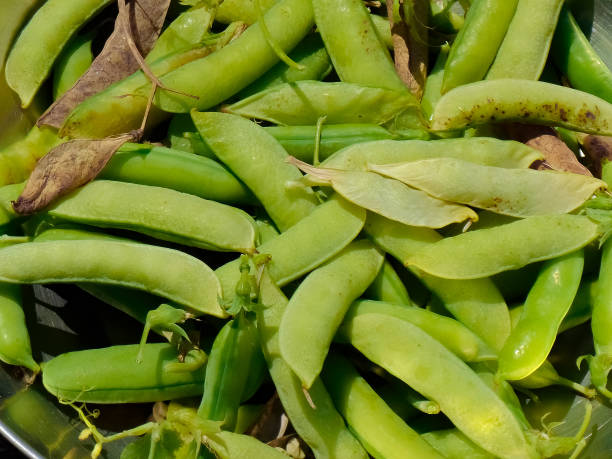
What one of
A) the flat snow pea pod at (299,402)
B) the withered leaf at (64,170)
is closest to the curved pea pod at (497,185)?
the flat snow pea pod at (299,402)

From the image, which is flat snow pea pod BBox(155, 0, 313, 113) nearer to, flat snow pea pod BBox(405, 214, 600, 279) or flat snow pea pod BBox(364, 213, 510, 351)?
flat snow pea pod BBox(364, 213, 510, 351)

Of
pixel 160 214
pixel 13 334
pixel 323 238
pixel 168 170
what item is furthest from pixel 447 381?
pixel 13 334

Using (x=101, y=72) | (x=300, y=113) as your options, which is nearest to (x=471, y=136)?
(x=300, y=113)

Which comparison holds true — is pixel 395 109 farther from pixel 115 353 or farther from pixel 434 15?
pixel 115 353

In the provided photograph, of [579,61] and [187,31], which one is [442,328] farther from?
[187,31]

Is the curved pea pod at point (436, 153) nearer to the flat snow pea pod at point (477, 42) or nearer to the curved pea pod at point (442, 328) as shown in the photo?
the flat snow pea pod at point (477, 42)

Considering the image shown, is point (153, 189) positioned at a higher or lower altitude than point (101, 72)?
lower

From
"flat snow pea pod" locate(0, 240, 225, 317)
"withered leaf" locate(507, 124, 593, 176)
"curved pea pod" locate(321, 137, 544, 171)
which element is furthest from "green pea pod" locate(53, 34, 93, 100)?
"withered leaf" locate(507, 124, 593, 176)
